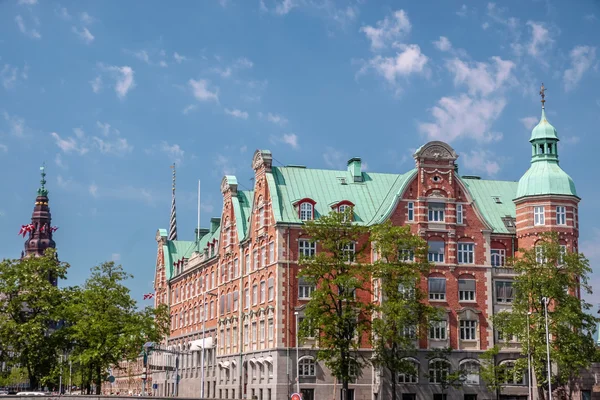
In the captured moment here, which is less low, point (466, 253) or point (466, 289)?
point (466, 253)

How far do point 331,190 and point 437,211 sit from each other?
11.5 m

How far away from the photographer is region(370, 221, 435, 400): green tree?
80875mm

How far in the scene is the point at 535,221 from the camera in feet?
310

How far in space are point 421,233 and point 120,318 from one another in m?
30.7

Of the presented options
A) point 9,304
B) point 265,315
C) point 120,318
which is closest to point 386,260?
point 265,315

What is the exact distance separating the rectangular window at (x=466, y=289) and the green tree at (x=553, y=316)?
440 inches

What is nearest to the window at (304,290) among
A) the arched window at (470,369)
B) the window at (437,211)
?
the window at (437,211)

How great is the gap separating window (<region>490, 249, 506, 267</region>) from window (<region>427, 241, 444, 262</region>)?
5.85 metres

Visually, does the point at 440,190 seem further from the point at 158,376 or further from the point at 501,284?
the point at 158,376

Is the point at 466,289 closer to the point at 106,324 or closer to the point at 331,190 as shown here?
the point at 331,190

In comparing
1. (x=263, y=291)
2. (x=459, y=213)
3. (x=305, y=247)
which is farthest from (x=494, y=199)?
(x=263, y=291)

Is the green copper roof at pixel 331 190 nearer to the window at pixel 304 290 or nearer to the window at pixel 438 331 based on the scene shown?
the window at pixel 304 290

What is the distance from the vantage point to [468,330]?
94.0 m

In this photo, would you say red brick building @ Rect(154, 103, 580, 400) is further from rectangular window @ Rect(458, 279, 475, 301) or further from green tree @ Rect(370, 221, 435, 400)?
green tree @ Rect(370, 221, 435, 400)
